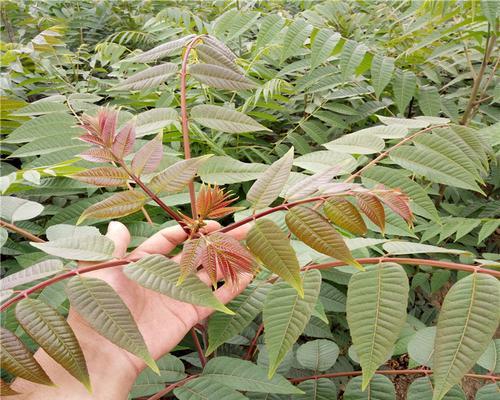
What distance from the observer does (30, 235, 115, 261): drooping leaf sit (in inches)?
30.5

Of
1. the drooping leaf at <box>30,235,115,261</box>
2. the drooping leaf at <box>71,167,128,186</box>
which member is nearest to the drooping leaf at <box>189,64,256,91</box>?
the drooping leaf at <box>71,167,128,186</box>

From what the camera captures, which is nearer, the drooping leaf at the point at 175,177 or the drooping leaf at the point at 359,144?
the drooping leaf at the point at 175,177

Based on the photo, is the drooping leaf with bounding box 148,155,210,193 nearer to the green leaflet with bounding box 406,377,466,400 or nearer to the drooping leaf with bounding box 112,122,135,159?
the drooping leaf with bounding box 112,122,135,159

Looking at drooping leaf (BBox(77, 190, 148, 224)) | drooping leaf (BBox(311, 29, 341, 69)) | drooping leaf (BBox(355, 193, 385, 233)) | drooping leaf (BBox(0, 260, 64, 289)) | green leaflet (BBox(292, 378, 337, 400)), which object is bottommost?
green leaflet (BBox(292, 378, 337, 400))

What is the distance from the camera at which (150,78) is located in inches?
40.6

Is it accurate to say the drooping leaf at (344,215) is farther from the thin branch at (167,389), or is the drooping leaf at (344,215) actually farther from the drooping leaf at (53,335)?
the thin branch at (167,389)

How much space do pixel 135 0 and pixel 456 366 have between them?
3677mm

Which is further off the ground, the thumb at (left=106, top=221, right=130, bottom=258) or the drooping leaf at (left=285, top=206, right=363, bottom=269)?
the drooping leaf at (left=285, top=206, right=363, bottom=269)

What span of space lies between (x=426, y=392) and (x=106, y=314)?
0.72 meters

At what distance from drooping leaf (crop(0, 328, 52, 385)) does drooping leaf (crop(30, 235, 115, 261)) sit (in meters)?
0.17

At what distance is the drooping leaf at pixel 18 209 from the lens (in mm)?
1020

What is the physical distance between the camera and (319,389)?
1073mm

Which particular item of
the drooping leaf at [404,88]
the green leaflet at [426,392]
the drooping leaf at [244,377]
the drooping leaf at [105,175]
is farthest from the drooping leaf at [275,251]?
the drooping leaf at [404,88]

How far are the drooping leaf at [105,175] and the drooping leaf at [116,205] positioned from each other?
0.03m
